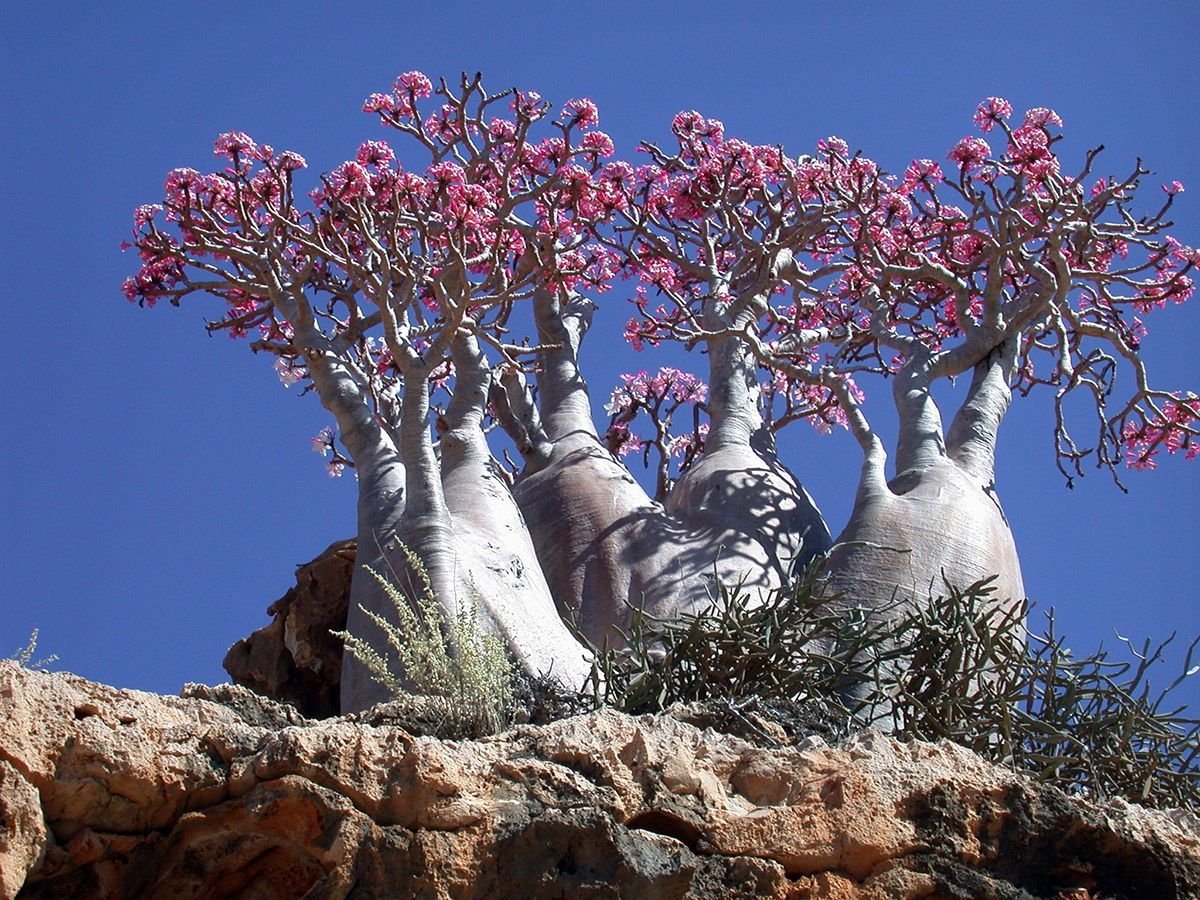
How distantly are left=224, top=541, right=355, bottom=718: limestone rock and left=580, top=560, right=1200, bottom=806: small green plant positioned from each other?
2344 mm

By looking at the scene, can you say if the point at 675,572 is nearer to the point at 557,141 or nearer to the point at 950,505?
the point at 950,505

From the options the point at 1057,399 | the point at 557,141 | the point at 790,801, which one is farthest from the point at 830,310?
the point at 790,801

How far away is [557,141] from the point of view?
8.20 meters

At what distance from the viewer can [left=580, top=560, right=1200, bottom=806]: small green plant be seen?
4016mm

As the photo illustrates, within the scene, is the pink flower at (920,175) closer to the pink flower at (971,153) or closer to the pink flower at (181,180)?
the pink flower at (971,153)

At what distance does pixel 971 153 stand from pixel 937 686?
15.5ft

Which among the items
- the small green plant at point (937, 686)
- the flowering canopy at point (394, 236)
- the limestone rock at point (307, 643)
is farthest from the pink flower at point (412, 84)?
the small green plant at point (937, 686)

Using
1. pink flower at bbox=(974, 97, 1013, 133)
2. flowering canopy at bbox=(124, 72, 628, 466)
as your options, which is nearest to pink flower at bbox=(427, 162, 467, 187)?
flowering canopy at bbox=(124, 72, 628, 466)

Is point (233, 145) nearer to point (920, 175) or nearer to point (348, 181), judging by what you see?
point (348, 181)

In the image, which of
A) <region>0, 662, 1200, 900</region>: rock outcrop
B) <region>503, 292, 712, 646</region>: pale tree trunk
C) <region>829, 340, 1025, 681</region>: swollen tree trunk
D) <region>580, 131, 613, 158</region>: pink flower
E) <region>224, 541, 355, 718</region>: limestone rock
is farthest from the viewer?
<region>580, 131, 613, 158</region>: pink flower

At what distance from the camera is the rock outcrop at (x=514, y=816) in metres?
2.95

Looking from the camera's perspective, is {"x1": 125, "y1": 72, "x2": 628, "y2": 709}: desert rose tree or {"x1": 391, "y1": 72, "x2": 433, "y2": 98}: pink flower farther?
{"x1": 391, "y1": 72, "x2": 433, "y2": 98}: pink flower

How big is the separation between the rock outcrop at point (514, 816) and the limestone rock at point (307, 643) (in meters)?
2.89

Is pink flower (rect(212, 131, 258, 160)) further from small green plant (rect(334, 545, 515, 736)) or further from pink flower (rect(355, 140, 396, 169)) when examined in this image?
small green plant (rect(334, 545, 515, 736))
